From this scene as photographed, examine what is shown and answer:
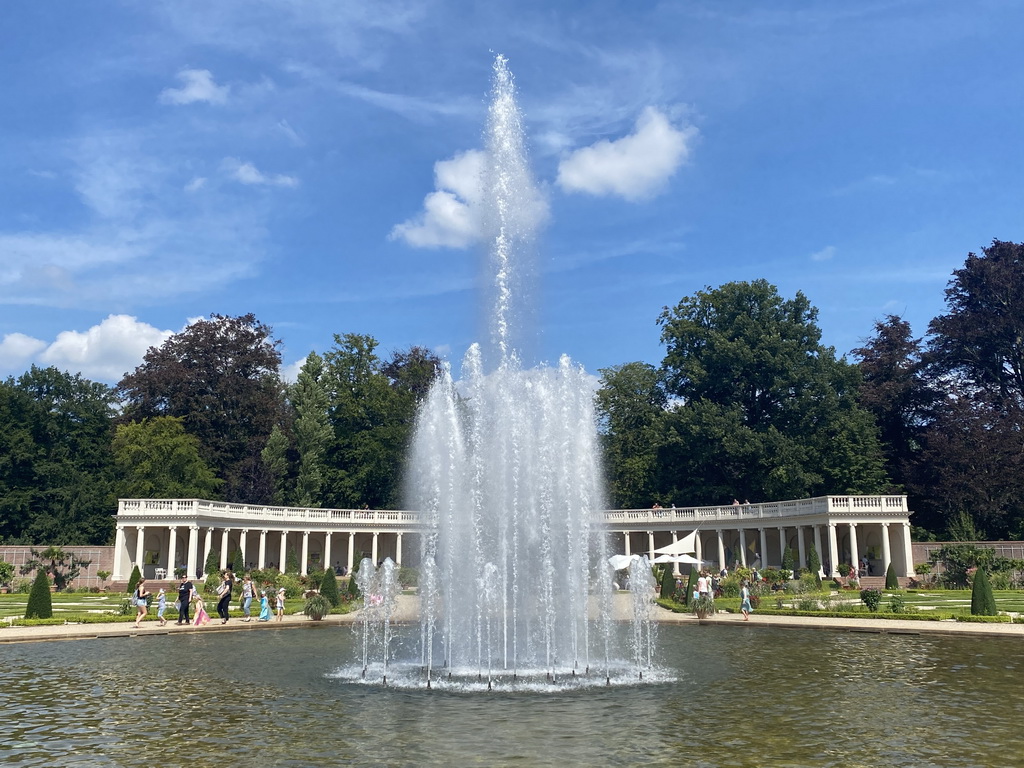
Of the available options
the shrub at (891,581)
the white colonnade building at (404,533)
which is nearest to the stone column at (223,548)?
the white colonnade building at (404,533)

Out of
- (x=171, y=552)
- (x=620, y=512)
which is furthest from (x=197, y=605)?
(x=620, y=512)

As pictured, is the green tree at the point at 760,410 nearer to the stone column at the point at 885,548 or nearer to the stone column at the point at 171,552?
the stone column at the point at 885,548

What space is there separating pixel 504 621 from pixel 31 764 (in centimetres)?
1415

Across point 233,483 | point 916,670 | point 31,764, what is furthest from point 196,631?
point 233,483

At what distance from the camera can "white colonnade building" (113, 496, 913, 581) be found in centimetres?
6378

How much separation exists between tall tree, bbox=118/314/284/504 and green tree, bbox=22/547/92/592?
67.6ft

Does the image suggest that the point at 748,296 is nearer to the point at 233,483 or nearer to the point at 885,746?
the point at 233,483

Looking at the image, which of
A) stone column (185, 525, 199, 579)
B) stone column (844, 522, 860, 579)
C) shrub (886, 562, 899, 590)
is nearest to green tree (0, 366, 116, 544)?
stone column (185, 525, 199, 579)

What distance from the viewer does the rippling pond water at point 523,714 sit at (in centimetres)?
1369

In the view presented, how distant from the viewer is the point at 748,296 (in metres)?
83.1

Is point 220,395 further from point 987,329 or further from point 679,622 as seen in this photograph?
point 987,329

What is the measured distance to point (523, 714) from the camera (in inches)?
682

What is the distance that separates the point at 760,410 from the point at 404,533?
3531 centimetres

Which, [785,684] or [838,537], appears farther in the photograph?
[838,537]
